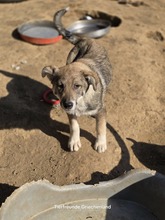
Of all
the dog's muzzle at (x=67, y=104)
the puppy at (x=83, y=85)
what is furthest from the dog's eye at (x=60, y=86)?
the dog's muzzle at (x=67, y=104)

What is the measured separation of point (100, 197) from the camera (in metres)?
3.91

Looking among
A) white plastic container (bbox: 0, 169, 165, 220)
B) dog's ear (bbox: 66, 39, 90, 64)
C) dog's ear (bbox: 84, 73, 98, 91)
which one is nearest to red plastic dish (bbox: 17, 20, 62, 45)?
dog's ear (bbox: 66, 39, 90, 64)

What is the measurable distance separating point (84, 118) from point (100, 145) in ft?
2.47

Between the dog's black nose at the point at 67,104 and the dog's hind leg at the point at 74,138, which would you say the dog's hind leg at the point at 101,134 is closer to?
the dog's hind leg at the point at 74,138

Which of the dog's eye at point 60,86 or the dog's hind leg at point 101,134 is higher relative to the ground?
the dog's eye at point 60,86

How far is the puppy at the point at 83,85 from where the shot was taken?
13.3ft

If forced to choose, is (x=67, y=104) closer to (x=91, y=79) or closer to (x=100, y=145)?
(x=91, y=79)

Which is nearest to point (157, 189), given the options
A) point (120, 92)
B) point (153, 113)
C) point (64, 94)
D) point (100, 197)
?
point (100, 197)

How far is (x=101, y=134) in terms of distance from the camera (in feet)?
15.7

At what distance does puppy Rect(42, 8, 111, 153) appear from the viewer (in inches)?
159

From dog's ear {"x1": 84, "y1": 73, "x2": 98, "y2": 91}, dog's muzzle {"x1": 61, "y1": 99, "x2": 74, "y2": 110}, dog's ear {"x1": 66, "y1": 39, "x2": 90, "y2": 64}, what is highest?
dog's ear {"x1": 84, "y1": 73, "x2": 98, "y2": 91}

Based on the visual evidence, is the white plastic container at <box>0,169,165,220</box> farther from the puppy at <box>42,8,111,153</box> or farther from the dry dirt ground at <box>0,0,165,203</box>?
the puppy at <box>42,8,111,153</box>

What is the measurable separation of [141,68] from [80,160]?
2653 millimetres

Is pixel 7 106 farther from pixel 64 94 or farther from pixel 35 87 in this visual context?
pixel 64 94
